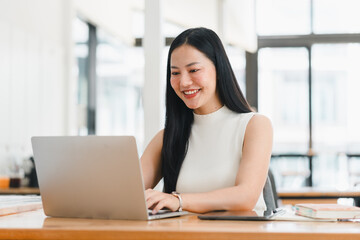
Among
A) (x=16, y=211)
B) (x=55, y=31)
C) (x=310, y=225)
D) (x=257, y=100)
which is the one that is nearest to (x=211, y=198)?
(x=310, y=225)

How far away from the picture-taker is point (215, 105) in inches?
88.9

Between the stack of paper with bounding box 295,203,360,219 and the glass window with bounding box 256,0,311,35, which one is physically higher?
the glass window with bounding box 256,0,311,35

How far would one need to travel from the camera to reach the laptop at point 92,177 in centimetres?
154

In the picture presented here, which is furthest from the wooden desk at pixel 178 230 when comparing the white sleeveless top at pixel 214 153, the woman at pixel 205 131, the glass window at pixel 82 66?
the glass window at pixel 82 66

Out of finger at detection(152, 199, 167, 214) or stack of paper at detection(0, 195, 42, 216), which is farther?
stack of paper at detection(0, 195, 42, 216)

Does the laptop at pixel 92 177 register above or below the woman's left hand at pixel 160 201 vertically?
above

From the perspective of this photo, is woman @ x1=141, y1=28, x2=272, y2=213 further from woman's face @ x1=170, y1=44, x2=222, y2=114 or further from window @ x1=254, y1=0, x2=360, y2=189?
window @ x1=254, y1=0, x2=360, y2=189

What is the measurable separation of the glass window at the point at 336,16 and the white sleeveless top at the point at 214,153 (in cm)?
602

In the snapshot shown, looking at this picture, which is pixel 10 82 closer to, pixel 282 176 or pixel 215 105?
pixel 215 105

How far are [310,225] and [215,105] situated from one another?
34.9 inches

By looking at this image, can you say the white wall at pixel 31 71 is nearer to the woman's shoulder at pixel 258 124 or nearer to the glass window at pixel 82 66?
the glass window at pixel 82 66

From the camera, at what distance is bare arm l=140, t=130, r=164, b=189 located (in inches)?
89.0

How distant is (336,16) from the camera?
313 inches

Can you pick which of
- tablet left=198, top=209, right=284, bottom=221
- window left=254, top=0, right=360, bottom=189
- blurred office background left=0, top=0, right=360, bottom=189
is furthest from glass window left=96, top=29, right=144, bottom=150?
tablet left=198, top=209, right=284, bottom=221
